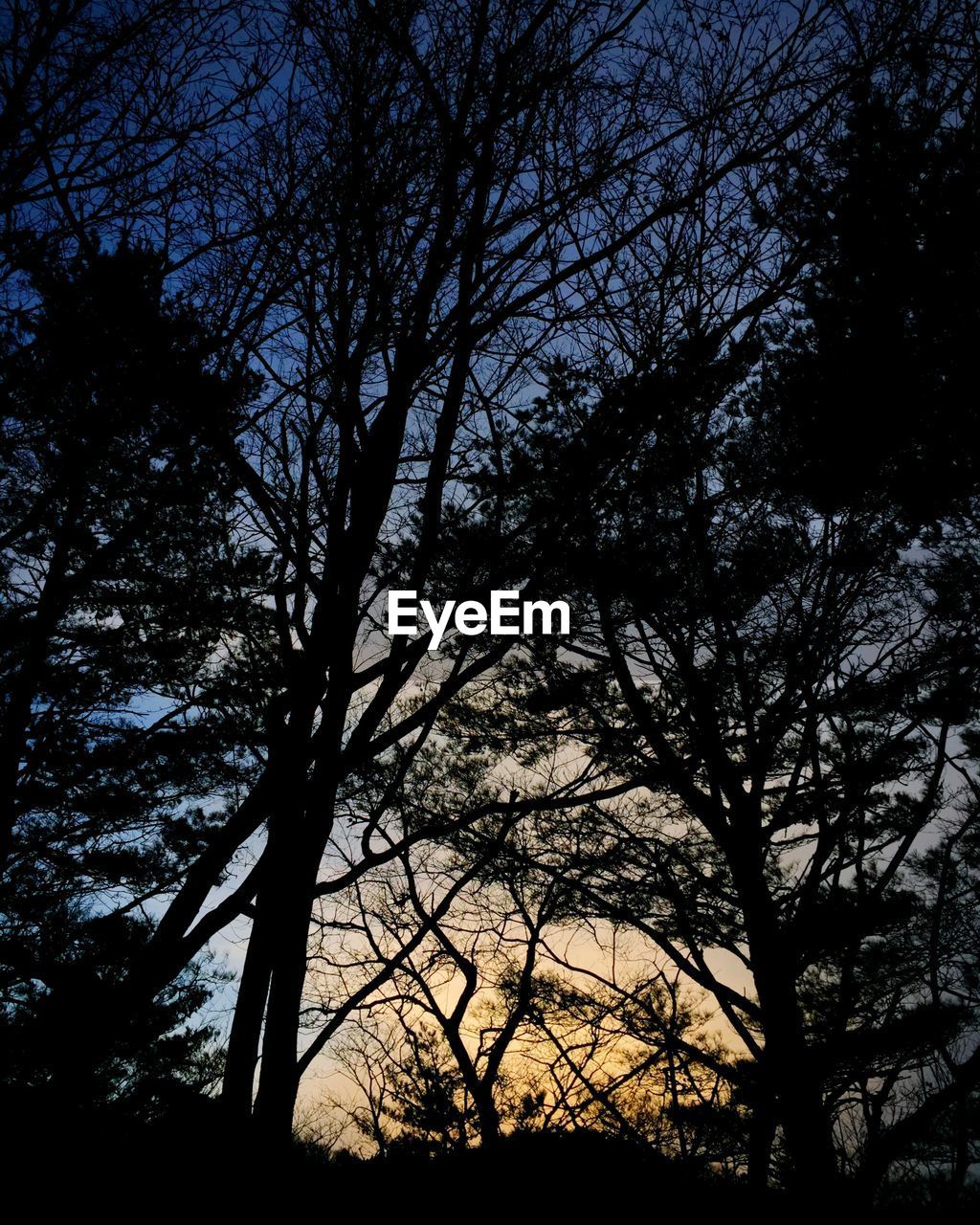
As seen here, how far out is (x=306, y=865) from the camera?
3982mm

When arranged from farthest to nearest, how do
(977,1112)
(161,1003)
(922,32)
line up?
(161,1003)
(977,1112)
(922,32)

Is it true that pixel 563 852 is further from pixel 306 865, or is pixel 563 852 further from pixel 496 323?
pixel 496 323

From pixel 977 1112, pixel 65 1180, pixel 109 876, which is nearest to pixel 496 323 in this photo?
pixel 65 1180

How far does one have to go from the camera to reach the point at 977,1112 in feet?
23.8

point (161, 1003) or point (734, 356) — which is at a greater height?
point (734, 356)

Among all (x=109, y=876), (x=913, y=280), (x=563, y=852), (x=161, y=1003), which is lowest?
(x=161, y=1003)

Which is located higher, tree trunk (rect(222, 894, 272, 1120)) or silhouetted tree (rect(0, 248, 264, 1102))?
silhouetted tree (rect(0, 248, 264, 1102))

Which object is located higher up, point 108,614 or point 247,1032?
point 108,614

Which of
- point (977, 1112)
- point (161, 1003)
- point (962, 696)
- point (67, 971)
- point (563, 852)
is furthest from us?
point (161, 1003)

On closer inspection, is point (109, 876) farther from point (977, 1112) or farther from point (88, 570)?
point (977, 1112)

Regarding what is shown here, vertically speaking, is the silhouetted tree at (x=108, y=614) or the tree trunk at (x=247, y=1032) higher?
the silhouetted tree at (x=108, y=614)

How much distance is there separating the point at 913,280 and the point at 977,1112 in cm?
694

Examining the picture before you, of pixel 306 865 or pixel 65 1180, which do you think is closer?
pixel 65 1180

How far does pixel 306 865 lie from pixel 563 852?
4.31 m
